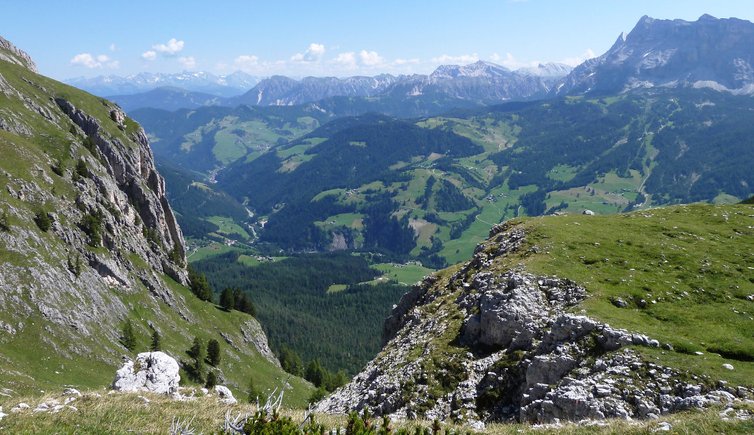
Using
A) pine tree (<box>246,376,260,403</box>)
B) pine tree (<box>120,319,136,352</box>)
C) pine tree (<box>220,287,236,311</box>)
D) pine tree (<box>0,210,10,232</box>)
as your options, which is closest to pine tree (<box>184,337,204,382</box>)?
pine tree (<box>246,376,260,403</box>)

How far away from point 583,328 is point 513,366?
563 cm

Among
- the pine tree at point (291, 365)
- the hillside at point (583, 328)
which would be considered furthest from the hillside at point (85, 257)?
the hillside at point (583, 328)

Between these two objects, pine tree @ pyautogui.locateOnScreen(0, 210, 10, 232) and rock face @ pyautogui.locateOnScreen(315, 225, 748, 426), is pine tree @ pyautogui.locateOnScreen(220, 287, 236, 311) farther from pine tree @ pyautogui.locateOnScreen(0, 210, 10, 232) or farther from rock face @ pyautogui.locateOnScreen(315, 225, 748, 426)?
rock face @ pyautogui.locateOnScreen(315, 225, 748, 426)

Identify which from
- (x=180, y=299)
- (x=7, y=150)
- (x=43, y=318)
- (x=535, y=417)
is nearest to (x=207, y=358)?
(x=180, y=299)

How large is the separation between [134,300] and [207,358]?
69.0 ft

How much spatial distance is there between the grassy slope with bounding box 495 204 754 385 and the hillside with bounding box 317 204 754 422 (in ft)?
0.38

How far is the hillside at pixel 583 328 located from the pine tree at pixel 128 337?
2254 inches

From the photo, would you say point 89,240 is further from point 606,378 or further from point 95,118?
point 606,378

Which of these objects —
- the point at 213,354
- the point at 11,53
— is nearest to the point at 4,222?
the point at 213,354

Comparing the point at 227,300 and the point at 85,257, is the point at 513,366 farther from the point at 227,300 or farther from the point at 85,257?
the point at 227,300

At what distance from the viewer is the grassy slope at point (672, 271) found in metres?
29.8

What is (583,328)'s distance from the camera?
108 ft

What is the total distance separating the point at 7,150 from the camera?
4114 inches


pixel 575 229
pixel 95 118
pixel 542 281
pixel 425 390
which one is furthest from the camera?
pixel 95 118
